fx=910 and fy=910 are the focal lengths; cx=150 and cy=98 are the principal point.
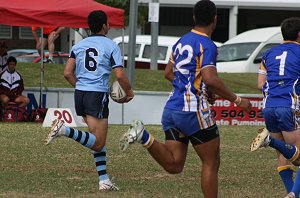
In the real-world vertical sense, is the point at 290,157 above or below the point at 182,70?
below

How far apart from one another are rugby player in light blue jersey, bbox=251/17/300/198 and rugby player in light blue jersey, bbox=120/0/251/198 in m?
1.00

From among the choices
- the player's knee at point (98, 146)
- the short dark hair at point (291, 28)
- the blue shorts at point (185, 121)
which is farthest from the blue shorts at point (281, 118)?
the player's knee at point (98, 146)

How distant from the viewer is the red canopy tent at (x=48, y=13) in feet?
57.8

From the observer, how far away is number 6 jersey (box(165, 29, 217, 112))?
25.0ft

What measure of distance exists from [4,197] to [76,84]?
1.48 meters

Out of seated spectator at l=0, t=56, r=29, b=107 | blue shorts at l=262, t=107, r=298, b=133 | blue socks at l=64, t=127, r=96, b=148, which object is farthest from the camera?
seated spectator at l=0, t=56, r=29, b=107

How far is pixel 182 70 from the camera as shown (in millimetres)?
7699

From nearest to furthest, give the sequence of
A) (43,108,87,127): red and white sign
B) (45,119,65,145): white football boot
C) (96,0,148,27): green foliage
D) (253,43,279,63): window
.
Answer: (45,119,65,145): white football boot < (43,108,87,127): red and white sign < (253,43,279,63): window < (96,0,148,27): green foliage

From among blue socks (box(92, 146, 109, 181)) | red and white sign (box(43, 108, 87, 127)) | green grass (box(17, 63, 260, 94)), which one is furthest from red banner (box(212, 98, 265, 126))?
blue socks (box(92, 146, 109, 181))

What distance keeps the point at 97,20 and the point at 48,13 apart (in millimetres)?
8455

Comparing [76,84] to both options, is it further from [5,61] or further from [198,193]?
[5,61]

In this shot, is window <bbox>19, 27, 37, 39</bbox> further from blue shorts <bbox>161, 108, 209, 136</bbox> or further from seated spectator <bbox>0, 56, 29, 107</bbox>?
blue shorts <bbox>161, 108, 209, 136</bbox>

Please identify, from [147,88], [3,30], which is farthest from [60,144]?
[3,30]

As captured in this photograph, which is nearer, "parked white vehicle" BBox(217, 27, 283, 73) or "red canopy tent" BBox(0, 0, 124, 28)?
"red canopy tent" BBox(0, 0, 124, 28)
